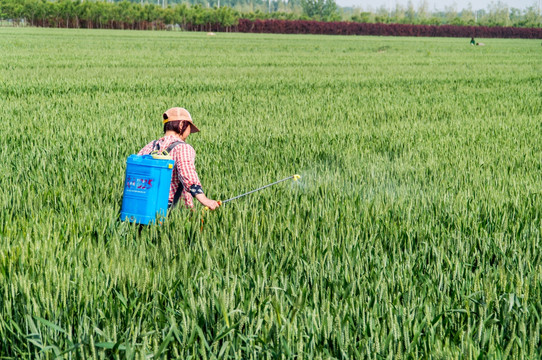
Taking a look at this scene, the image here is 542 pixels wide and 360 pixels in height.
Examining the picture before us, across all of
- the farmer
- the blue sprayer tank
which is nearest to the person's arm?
the farmer

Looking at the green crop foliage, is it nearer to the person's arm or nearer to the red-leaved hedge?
the person's arm

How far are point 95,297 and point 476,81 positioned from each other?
52.6 ft

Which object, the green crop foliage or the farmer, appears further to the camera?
the farmer

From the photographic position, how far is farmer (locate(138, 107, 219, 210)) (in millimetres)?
3486

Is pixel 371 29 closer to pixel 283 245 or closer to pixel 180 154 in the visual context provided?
pixel 180 154

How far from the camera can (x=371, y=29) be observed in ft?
294

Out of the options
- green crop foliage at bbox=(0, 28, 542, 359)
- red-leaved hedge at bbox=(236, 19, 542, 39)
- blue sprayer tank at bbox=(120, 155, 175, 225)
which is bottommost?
green crop foliage at bbox=(0, 28, 542, 359)

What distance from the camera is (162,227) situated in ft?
11.6

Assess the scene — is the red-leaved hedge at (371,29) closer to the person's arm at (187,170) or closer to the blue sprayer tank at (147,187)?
the person's arm at (187,170)

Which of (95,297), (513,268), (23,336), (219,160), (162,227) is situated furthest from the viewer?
(219,160)

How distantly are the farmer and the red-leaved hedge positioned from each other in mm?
83396

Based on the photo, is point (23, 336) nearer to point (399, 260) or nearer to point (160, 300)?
point (160, 300)

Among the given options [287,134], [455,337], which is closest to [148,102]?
[287,134]

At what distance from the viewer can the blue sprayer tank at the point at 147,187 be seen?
3.27 metres
